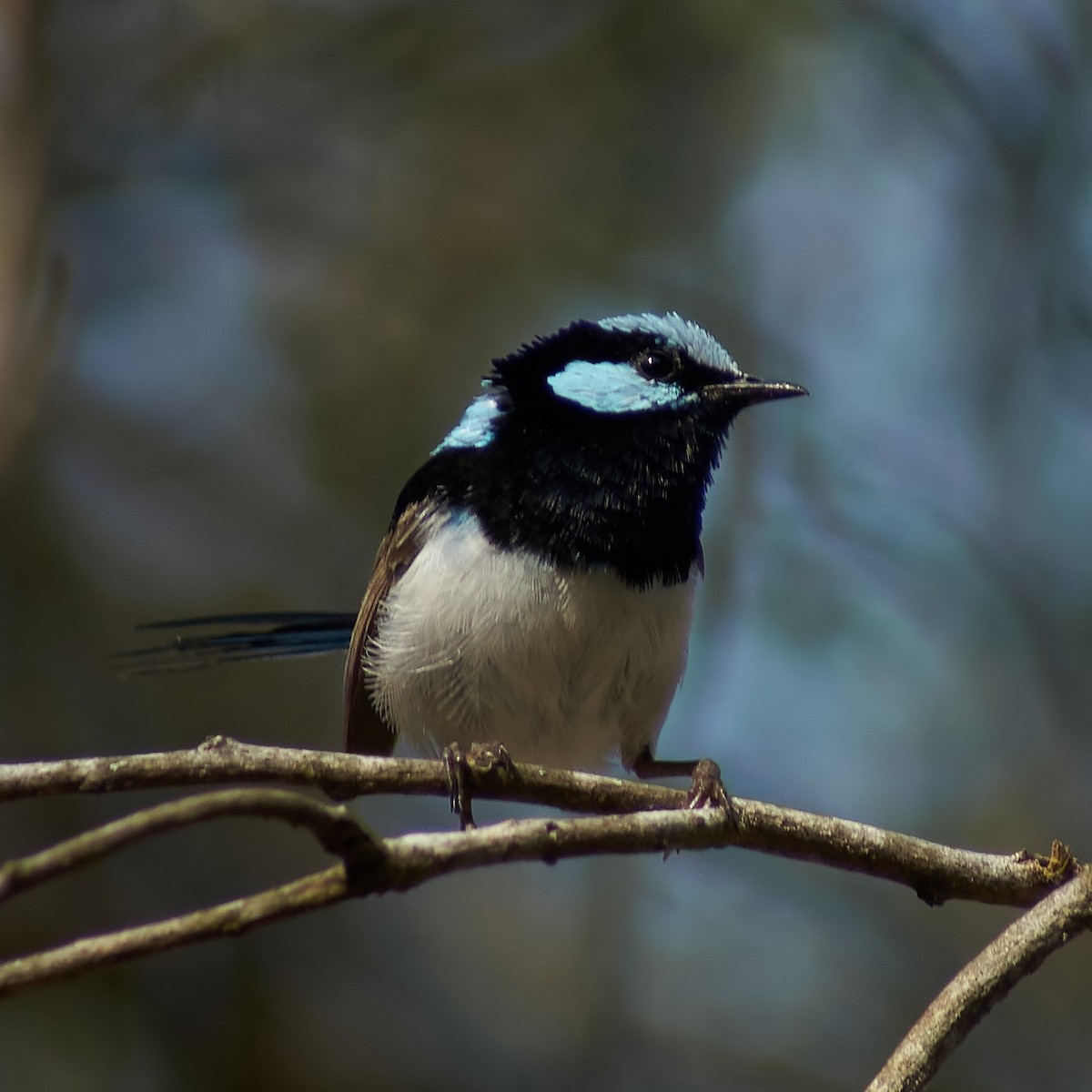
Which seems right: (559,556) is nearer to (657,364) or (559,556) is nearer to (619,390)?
(619,390)

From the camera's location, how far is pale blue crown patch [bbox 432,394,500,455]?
4379mm

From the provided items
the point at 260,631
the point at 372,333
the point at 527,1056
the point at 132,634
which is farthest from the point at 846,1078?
the point at 372,333

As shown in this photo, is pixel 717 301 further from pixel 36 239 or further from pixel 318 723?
pixel 36 239

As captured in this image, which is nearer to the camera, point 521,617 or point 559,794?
point 559,794

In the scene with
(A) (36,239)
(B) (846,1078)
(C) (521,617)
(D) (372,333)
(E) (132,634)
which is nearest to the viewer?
(C) (521,617)

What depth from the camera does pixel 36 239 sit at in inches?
215

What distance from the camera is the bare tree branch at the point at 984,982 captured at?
238 centimetres

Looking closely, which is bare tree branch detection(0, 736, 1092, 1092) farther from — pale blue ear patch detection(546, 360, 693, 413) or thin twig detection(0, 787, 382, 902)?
pale blue ear patch detection(546, 360, 693, 413)

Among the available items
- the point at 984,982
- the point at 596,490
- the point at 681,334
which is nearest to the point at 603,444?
the point at 596,490

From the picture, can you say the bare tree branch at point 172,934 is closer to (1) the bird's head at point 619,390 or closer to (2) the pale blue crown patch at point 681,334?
(1) the bird's head at point 619,390

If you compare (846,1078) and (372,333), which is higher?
(372,333)

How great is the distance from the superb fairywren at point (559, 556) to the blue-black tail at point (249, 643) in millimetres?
382

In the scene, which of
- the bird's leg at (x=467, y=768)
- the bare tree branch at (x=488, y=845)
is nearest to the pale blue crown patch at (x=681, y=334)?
the bird's leg at (x=467, y=768)

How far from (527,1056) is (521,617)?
3854mm
